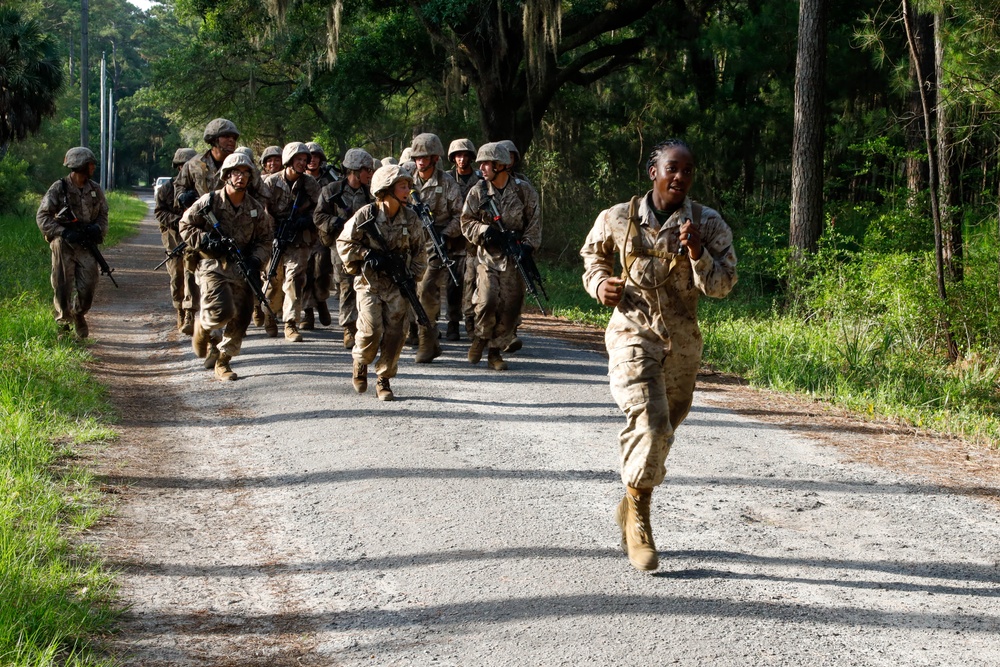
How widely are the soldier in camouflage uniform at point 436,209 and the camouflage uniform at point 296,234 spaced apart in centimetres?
142

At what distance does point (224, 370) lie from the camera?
34.0 ft

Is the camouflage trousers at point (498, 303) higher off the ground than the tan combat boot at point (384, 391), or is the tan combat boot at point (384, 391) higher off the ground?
the camouflage trousers at point (498, 303)

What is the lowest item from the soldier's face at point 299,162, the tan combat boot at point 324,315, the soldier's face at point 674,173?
the tan combat boot at point 324,315

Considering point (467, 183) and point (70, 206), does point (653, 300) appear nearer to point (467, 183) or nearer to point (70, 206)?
point (467, 183)

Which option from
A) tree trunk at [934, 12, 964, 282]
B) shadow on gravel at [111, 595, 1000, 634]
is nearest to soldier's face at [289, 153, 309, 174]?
tree trunk at [934, 12, 964, 282]

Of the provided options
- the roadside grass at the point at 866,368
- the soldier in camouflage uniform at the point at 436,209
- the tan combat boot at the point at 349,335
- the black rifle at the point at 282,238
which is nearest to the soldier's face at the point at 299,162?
the black rifle at the point at 282,238

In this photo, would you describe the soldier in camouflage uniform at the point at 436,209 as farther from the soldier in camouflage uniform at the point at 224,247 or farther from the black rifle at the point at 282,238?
the soldier in camouflage uniform at the point at 224,247

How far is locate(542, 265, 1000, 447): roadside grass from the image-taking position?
9227mm

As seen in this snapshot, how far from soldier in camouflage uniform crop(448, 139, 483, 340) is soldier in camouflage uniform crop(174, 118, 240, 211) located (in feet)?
7.92

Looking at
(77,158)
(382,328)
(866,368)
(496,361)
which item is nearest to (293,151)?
(77,158)

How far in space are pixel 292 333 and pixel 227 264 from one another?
217cm

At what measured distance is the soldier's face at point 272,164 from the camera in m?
14.0

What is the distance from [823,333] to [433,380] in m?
4.69

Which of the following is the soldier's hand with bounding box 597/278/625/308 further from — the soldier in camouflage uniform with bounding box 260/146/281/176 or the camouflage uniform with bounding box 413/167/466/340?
the soldier in camouflage uniform with bounding box 260/146/281/176
